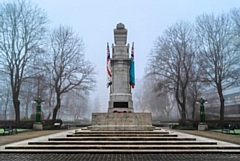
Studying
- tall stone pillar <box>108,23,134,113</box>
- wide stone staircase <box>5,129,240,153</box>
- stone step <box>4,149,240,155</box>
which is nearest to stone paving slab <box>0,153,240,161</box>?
stone step <box>4,149,240,155</box>

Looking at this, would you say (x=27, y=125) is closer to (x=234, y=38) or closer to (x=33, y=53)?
(x=33, y=53)

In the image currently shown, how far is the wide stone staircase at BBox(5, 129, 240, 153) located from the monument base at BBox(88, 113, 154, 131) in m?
2.79

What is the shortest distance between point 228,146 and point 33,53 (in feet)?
92.4

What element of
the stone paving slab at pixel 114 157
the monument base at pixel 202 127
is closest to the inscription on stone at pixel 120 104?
the stone paving slab at pixel 114 157

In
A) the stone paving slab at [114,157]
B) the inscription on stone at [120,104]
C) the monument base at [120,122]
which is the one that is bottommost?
the stone paving slab at [114,157]

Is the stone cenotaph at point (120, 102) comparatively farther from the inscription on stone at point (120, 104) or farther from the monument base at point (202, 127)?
the monument base at point (202, 127)

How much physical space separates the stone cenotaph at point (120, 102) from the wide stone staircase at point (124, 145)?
3.00 metres

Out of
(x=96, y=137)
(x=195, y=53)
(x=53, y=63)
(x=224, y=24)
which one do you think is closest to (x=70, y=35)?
(x=53, y=63)

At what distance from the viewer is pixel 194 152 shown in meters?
12.4

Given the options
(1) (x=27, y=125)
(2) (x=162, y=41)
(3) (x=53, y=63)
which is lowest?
(1) (x=27, y=125)

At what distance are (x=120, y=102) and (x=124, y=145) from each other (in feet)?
25.0

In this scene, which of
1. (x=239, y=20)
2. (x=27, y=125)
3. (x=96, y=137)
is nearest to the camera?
(x=96, y=137)

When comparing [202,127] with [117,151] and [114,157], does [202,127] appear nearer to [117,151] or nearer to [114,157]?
[117,151]

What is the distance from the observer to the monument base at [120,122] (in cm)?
1767
